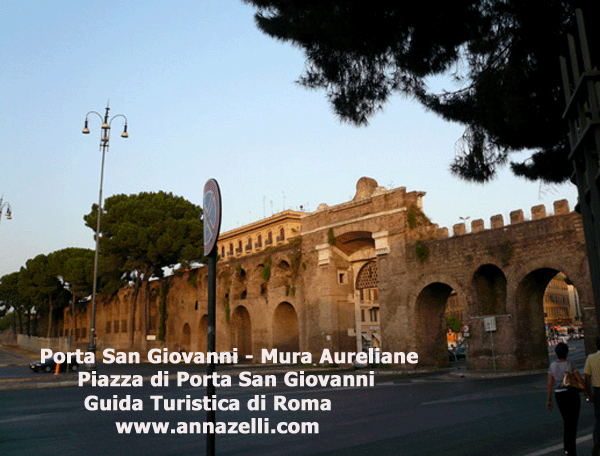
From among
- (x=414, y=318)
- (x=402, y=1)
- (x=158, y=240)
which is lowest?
(x=414, y=318)

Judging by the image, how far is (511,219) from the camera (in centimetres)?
2483

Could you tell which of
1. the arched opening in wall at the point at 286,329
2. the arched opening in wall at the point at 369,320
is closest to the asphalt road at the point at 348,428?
the arched opening in wall at the point at 286,329

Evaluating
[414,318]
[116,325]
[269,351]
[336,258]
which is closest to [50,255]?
[116,325]

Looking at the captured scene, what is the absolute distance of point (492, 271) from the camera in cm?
2605

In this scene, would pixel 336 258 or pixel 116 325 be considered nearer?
pixel 336 258

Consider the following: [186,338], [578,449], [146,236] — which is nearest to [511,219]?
[578,449]

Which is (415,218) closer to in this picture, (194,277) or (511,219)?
(511,219)

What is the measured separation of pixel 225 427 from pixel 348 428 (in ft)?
7.17

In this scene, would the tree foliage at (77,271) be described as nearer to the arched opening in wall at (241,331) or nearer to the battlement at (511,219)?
the arched opening in wall at (241,331)

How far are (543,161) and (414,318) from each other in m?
19.0

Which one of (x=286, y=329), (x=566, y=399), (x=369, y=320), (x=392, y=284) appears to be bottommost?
(x=566, y=399)

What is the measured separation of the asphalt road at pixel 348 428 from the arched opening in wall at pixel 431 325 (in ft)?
45.2

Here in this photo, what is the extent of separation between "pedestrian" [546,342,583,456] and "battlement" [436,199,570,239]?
1864cm

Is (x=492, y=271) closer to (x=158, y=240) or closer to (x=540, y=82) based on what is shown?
(x=540, y=82)
